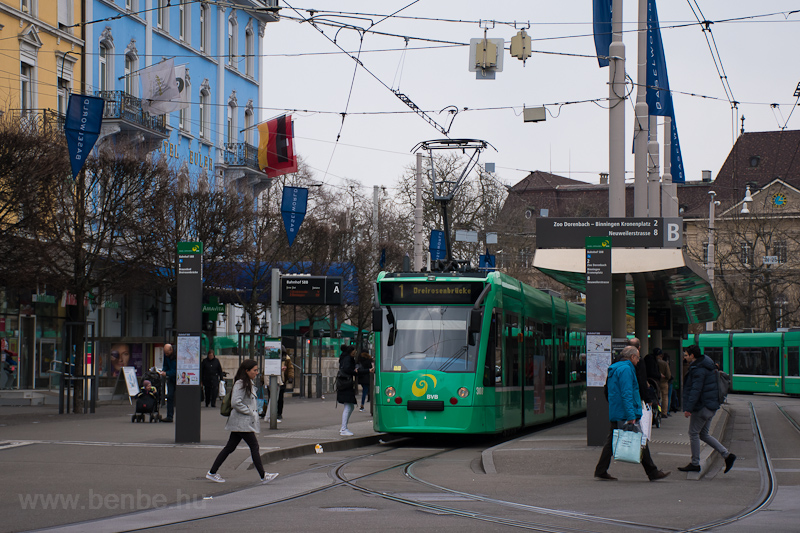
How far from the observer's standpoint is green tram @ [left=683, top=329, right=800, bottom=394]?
163 feet

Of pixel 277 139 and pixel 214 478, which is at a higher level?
pixel 277 139

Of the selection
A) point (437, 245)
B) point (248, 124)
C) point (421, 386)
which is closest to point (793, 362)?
point (437, 245)

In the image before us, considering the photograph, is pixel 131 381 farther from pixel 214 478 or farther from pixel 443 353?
pixel 214 478

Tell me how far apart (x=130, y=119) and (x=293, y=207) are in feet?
27.5

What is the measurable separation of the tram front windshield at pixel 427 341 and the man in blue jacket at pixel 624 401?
5.37 m

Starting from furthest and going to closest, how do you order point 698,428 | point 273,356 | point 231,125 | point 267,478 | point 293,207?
point 231,125 < point 293,207 < point 273,356 < point 698,428 < point 267,478

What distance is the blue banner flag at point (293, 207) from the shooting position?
3159 cm

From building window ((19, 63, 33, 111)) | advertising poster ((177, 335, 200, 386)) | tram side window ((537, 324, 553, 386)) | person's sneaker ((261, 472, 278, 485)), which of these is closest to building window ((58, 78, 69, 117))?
building window ((19, 63, 33, 111))

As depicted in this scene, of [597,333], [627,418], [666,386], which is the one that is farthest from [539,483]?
[666,386]

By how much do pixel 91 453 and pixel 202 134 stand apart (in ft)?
101

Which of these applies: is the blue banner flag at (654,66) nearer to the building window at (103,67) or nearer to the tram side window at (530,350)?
the tram side window at (530,350)

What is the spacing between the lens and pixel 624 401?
1298cm

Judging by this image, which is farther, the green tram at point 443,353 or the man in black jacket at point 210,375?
the man in black jacket at point 210,375

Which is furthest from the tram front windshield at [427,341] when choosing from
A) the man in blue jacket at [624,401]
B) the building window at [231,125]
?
the building window at [231,125]
